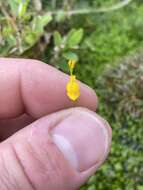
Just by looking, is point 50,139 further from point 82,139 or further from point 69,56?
point 69,56

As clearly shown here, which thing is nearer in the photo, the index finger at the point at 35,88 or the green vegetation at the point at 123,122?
the index finger at the point at 35,88

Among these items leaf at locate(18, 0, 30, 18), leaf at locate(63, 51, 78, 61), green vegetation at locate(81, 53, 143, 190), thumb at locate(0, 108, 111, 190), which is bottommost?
green vegetation at locate(81, 53, 143, 190)

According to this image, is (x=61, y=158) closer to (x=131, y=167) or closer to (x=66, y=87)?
(x=66, y=87)

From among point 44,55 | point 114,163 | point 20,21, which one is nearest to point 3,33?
point 20,21

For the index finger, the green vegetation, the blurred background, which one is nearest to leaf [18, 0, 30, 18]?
the blurred background

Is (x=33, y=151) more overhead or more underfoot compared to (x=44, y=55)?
more overhead

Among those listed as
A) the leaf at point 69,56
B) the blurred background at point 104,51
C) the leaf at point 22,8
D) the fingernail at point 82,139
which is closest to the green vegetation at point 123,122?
the blurred background at point 104,51

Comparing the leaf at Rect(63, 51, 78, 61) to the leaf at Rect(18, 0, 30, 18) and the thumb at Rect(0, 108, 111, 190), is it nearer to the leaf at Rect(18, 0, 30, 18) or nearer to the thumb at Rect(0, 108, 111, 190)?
the leaf at Rect(18, 0, 30, 18)

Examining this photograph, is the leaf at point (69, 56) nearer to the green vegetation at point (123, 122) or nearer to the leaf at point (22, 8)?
the leaf at point (22, 8)
